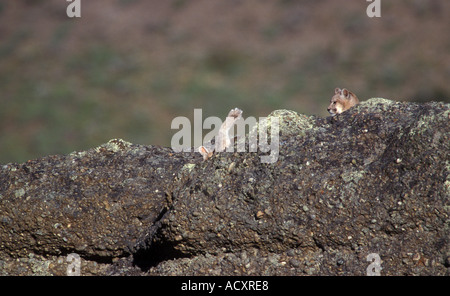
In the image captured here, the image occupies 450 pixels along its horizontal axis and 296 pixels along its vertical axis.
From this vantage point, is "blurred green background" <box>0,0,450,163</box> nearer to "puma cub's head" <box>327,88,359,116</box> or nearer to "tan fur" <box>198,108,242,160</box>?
"puma cub's head" <box>327,88,359,116</box>

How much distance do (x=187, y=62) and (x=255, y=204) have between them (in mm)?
20412

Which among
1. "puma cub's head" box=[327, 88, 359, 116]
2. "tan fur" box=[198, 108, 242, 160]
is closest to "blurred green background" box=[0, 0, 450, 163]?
"puma cub's head" box=[327, 88, 359, 116]

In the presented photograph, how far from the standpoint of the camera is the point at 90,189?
5.30 m

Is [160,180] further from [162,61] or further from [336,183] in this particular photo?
[162,61]

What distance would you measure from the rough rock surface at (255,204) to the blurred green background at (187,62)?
14179 mm

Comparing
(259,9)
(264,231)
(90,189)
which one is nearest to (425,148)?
(264,231)

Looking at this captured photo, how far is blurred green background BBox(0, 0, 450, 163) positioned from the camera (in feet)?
70.5

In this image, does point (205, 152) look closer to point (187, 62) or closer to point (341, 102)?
point (341, 102)

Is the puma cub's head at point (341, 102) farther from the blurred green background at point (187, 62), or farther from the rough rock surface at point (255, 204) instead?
the blurred green background at point (187, 62)

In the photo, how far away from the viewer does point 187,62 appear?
24.7 m

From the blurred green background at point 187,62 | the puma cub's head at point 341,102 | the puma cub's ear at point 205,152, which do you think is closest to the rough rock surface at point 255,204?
the puma cub's ear at point 205,152

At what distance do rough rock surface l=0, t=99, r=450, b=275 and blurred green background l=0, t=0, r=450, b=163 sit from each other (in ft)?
46.5

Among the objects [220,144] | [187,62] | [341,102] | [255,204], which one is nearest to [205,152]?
[220,144]

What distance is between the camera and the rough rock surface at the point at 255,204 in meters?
4.54
